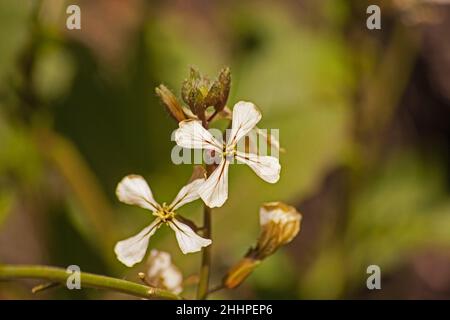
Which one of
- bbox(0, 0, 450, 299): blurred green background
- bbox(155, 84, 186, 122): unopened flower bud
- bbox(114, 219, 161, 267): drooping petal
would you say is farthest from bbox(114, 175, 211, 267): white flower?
bbox(0, 0, 450, 299): blurred green background

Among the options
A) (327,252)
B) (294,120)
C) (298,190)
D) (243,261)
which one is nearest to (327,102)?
(294,120)

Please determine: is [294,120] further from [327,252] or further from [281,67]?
[327,252]

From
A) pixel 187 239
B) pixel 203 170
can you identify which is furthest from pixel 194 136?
pixel 187 239

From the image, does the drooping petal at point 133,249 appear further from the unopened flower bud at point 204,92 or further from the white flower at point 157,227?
the unopened flower bud at point 204,92

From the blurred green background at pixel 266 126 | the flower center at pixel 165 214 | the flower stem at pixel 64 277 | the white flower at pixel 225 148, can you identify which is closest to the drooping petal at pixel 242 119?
the white flower at pixel 225 148

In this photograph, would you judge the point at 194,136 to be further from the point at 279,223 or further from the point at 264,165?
the point at 279,223

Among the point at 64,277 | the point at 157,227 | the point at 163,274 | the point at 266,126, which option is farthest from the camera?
the point at 266,126
